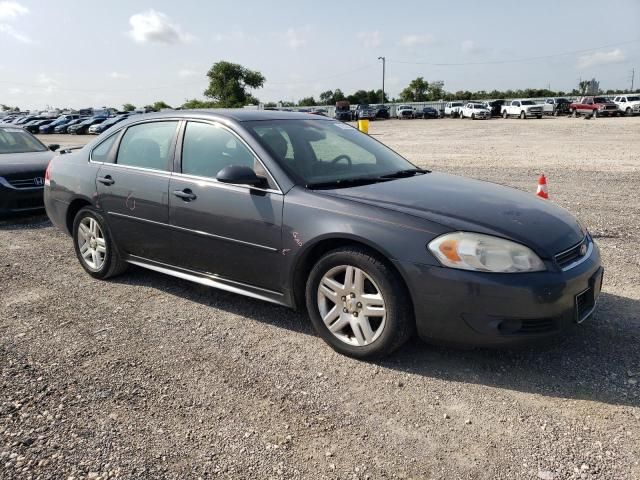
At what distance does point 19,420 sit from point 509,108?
171 feet

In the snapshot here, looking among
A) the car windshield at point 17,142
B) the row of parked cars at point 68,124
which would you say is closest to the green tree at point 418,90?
the row of parked cars at point 68,124

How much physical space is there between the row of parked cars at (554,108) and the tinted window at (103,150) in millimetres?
46688

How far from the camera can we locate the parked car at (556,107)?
4859cm

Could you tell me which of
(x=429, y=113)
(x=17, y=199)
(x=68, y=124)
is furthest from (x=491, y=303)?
(x=429, y=113)

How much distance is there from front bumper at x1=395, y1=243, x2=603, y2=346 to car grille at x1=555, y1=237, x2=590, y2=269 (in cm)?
6

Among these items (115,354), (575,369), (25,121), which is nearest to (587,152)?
(575,369)

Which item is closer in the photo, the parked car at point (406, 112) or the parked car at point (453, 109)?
the parked car at point (453, 109)

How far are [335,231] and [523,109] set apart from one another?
48890mm

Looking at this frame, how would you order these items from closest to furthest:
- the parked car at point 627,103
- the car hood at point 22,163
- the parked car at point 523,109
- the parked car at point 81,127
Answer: the car hood at point 22,163
the parked car at point 81,127
the parked car at point 627,103
the parked car at point 523,109

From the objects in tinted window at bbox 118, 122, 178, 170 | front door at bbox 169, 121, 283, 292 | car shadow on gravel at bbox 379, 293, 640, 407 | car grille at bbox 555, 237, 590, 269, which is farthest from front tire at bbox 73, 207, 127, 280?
car grille at bbox 555, 237, 590, 269

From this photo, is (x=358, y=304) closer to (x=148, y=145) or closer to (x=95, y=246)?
(x=148, y=145)

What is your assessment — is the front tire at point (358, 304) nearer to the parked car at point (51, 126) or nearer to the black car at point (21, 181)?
the black car at point (21, 181)

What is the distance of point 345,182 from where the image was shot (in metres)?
3.96

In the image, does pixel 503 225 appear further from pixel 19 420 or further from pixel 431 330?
pixel 19 420
